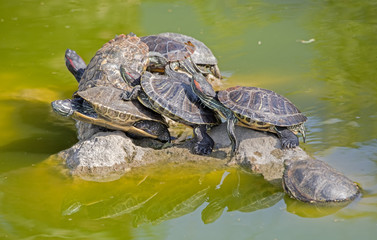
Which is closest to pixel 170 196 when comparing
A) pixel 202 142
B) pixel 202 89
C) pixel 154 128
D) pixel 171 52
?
pixel 202 142

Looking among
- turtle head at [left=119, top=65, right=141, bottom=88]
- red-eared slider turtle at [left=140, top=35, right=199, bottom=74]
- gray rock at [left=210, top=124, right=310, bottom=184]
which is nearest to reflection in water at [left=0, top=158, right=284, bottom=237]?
gray rock at [left=210, top=124, right=310, bottom=184]

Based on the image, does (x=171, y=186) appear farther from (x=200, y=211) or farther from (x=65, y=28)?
(x=65, y=28)

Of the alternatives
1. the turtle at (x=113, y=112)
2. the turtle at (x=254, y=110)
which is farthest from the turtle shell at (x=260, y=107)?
the turtle at (x=113, y=112)

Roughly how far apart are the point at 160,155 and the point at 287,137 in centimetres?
153

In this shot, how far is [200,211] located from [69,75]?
5.01m

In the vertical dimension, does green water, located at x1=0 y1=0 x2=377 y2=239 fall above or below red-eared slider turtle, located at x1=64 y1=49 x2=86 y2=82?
below

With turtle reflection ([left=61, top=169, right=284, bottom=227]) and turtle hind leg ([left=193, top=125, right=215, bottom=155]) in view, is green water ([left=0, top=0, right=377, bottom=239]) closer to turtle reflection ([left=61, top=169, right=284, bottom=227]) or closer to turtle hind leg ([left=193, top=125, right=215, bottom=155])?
turtle reflection ([left=61, top=169, right=284, bottom=227])

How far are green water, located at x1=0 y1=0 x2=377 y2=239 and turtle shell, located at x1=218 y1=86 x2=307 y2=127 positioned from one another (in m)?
0.64

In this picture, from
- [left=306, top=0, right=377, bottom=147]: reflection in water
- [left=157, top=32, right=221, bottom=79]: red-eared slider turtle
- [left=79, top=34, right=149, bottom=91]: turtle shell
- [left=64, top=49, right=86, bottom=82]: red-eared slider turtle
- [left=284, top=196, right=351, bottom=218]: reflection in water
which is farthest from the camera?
[left=157, top=32, right=221, bottom=79]: red-eared slider turtle

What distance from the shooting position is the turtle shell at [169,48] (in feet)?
26.5

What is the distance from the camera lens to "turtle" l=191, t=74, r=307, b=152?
5.71m

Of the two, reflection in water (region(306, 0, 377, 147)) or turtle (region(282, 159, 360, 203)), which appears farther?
reflection in water (region(306, 0, 377, 147))

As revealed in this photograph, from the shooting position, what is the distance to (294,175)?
5.05 m

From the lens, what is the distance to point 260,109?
18.8 feet
